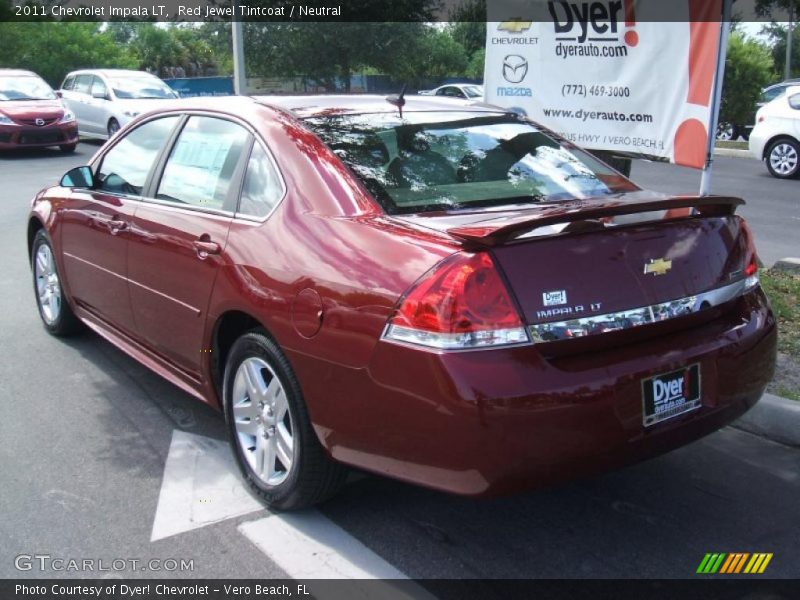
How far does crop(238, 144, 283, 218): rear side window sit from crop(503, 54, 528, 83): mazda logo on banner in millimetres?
4620

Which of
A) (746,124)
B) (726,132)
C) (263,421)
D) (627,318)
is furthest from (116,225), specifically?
(726,132)

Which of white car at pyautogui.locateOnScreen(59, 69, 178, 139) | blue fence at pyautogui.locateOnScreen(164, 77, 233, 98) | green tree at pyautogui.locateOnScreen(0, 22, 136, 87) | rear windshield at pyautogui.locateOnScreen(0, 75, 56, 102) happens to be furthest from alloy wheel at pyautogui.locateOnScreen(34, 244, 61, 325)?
green tree at pyautogui.locateOnScreen(0, 22, 136, 87)

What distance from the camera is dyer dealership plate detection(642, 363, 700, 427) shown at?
2.92 metres

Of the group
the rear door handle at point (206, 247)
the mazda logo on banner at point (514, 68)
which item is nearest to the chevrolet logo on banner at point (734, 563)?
the rear door handle at point (206, 247)

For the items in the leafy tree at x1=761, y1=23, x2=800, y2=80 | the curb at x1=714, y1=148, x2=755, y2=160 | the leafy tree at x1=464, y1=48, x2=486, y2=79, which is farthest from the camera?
the leafy tree at x1=761, y1=23, x2=800, y2=80

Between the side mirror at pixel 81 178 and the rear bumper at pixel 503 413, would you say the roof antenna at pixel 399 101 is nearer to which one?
the rear bumper at pixel 503 413

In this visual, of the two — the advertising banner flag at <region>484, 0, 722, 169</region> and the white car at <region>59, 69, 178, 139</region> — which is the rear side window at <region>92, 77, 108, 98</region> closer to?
the white car at <region>59, 69, 178, 139</region>

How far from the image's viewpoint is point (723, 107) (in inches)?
840

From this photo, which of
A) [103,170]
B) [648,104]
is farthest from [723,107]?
[103,170]

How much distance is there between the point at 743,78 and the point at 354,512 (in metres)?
20.0

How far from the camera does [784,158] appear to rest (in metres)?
14.3

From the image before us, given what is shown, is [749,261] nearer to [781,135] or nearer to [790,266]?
[790,266]

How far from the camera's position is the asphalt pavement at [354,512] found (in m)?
3.18

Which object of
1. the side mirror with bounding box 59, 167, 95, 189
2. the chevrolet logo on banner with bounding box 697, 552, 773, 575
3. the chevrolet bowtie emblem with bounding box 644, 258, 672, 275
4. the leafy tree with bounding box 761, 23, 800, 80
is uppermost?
the leafy tree with bounding box 761, 23, 800, 80
